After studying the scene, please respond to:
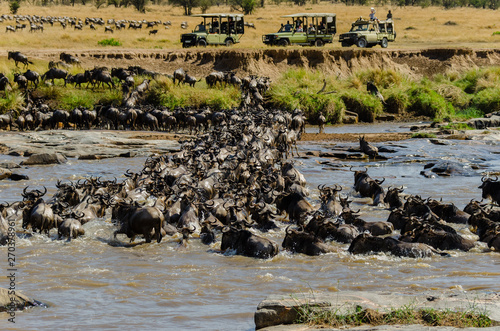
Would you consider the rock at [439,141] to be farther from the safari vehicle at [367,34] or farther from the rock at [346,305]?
the safari vehicle at [367,34]

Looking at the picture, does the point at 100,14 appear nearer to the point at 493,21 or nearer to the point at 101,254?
the point at 493,21

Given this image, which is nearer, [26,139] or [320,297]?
[320,297]

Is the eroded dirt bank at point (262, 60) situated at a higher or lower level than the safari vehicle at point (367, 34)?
lower

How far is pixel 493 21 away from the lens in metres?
71.7

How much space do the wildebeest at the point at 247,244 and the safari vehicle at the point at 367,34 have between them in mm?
35955

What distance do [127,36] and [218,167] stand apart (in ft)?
142

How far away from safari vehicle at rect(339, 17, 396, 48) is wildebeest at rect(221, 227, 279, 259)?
118 ft

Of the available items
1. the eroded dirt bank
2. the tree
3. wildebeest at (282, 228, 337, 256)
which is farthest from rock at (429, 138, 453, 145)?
the tree

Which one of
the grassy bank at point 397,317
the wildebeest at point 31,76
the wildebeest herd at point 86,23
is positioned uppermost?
the wildebeest herd at point 86,23

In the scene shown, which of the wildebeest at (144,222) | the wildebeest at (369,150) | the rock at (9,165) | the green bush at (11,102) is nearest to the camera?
the wildebeest at (144,222)

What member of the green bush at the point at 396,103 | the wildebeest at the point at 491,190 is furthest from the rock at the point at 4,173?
the green bush at the point at 396,103

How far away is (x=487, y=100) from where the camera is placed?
32375 mm

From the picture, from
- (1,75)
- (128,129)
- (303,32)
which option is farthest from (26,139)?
(303,32)

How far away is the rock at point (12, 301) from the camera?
7.20 m
